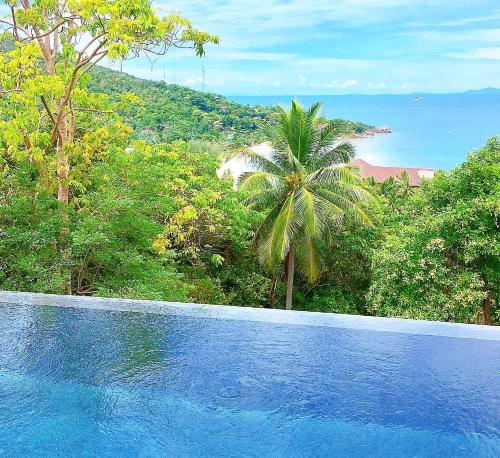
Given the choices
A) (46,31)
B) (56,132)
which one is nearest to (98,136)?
(56,132)

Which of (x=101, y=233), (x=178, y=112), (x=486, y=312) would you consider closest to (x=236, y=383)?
(x=101, y=233)

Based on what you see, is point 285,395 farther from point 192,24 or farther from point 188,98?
point 188,98

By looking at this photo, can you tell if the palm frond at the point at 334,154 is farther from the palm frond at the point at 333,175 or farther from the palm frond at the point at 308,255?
the palm frond at the point at 308,255

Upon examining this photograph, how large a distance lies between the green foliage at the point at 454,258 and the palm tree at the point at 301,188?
70.6 inches

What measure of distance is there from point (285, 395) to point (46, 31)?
5.87 meters

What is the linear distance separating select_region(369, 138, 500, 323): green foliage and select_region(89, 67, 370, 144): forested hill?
7628 mm

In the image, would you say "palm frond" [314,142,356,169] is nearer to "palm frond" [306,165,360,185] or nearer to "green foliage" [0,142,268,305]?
"palm frond" [306,165,360,185]

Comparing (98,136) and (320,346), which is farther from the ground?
(98,136)

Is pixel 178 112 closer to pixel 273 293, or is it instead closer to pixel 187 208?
pixel 273 293

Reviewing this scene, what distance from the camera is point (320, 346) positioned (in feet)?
14.3

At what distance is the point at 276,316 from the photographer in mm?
4820

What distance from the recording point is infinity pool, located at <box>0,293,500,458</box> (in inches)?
132

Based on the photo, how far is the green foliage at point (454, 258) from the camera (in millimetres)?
8875

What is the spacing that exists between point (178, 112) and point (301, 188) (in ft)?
43.5
